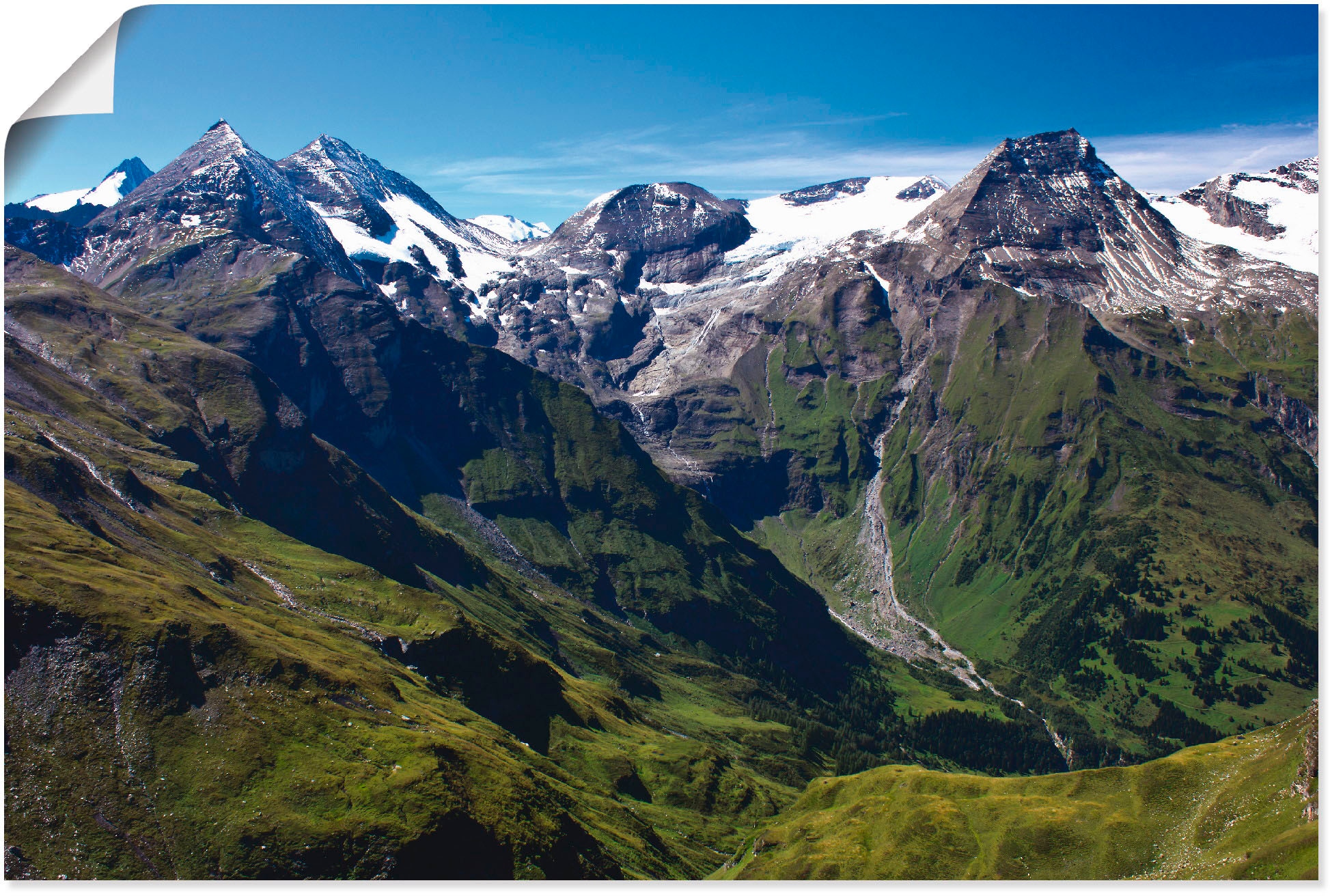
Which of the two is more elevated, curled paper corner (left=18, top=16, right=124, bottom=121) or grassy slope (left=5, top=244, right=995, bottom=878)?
curled paper corner (left=18, top=16, right=124, bottom=121)

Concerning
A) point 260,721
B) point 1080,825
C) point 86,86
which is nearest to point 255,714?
point 260,721

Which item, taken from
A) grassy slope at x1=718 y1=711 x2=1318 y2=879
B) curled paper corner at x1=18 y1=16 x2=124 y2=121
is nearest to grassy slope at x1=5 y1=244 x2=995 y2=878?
grassy slope at x1=718 y1=711 x2=1318 y2=879

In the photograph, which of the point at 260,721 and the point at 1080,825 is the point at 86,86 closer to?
the point at 260,721

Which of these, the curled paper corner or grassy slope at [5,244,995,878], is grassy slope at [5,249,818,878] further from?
the curled paper corner

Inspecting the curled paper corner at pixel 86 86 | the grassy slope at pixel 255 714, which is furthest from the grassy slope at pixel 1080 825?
the curled paper corner at pixel 86 86

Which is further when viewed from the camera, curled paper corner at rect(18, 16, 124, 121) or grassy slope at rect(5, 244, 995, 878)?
grassy slope at rect(5, 244, 995, 878)

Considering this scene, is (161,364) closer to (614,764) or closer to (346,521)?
(346,521)
